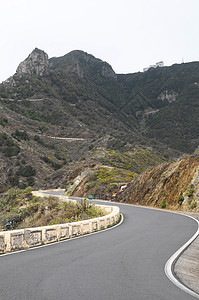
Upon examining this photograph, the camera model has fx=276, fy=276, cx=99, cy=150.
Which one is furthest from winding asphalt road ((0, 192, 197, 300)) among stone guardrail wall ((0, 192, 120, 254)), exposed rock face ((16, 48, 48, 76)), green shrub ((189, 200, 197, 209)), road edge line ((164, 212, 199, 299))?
exposed rock face ((16, 48, 48, 76))

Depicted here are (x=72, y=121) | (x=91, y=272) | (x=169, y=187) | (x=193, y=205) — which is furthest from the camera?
(x=72, y=121)

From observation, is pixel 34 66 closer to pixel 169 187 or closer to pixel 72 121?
pixel 72 121

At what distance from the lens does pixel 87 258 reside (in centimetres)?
758

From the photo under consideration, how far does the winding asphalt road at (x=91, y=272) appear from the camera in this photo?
195 inches

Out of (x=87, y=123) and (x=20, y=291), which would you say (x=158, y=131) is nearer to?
(x=87, y=123)

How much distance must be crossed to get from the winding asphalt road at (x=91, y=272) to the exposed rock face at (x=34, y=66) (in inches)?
5921

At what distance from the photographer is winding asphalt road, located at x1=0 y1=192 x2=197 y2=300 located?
16.2 feet

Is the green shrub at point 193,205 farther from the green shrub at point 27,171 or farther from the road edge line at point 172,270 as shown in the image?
the green shrub at point 27,171

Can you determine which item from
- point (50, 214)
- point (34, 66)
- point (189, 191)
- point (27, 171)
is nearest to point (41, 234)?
point (50, 214)

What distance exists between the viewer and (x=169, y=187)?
28453 millimetres

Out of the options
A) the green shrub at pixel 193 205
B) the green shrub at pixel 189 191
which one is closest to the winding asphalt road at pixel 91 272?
the green shrub at pixel 193 205

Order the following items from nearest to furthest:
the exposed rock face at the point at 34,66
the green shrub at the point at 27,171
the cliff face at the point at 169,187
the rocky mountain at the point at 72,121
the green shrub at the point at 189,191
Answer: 1. the green shrub at the point at 189,191
2. the cliff face at the point at 169,187
3. the green shrub at the point at 27,171
4. the rocky mountain at the point at 72,121
5. the exposed rock face at the point at 34,66

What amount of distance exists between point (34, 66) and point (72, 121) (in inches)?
2244

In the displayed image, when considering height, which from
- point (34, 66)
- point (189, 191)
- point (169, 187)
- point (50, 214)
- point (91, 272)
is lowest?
point (50, 214)
